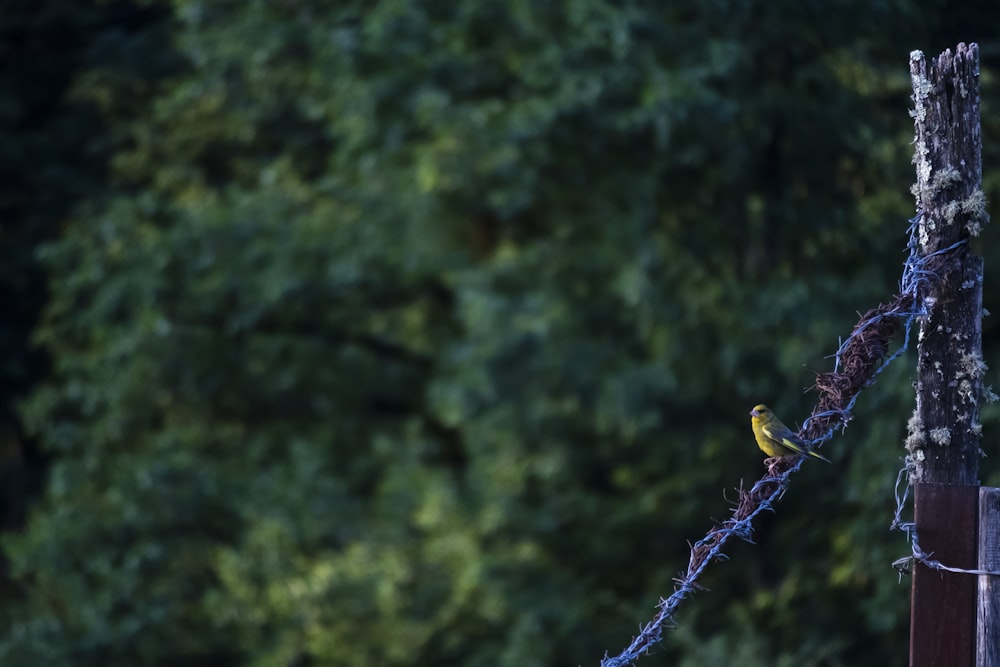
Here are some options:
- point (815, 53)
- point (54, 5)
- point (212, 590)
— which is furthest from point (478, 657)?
point (54, 5)

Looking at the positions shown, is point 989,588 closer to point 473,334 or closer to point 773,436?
point 773,436

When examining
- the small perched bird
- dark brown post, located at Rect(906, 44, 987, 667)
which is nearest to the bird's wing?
the small perched bird

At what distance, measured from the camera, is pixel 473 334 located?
26.2 ft

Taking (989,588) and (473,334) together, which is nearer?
(989,588)

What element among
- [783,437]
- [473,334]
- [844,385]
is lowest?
[844,385]

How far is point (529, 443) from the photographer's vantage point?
7.77 m

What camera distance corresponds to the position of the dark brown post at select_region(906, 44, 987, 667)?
2475 mm

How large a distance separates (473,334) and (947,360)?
5.55m

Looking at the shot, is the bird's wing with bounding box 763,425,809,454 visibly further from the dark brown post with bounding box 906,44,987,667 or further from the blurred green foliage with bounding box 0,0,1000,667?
the blurred green foliage with bounding box 0,0,1000,667

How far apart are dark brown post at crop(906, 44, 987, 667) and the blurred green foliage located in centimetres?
313

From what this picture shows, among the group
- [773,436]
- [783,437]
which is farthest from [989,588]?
[773,436]

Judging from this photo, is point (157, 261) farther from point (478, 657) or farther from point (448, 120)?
point (478, 657)

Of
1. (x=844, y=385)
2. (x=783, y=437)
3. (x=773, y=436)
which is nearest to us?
(x=844, y=385)

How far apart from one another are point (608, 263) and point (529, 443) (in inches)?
50.2
